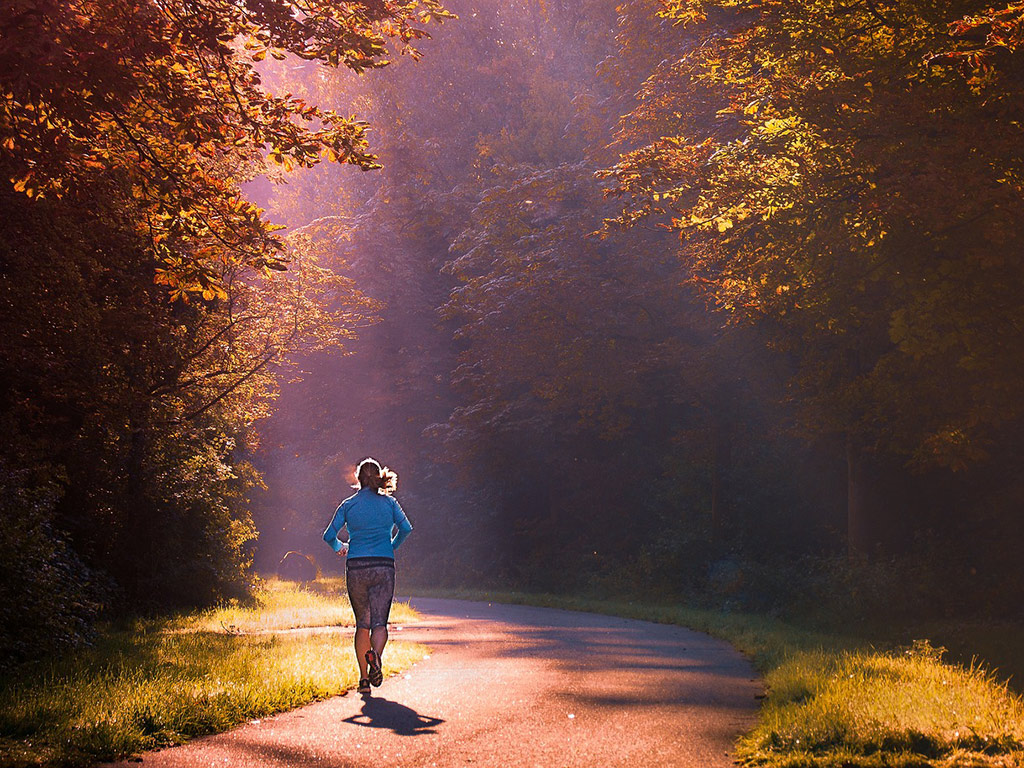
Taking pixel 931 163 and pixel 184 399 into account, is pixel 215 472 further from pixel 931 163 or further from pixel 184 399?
pixel 931 163

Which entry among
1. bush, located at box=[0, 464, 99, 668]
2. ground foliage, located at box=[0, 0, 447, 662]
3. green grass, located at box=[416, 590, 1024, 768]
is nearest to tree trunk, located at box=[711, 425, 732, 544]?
ground foliage, located at box=[0, 0, 447, 662]

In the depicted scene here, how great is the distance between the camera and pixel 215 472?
2094 centimetres

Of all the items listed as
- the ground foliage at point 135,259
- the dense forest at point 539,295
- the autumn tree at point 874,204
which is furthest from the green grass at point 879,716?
the ground foliage at point 135,259

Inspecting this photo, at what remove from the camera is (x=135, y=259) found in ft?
47.8

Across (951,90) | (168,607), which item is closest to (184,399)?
(168,607)

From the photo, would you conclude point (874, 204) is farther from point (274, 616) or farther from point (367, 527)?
point (274, 616)

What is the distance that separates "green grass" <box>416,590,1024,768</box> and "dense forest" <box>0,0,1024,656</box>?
506cm

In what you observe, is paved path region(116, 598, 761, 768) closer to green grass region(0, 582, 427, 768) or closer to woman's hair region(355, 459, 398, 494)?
green grass region(0, 582, 427, 768)

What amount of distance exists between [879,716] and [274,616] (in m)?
14.1

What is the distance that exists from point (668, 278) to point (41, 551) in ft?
58.7

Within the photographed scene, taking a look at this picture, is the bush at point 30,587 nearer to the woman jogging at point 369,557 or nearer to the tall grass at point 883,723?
the woman jogging at point 369,557

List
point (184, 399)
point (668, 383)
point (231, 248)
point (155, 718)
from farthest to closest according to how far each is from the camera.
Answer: point (668, 383)
point (184, 399)
point (231, 248)
point (155, 718)

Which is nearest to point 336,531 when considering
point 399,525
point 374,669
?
point 399,525

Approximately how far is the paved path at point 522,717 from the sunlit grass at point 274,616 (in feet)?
15.4
